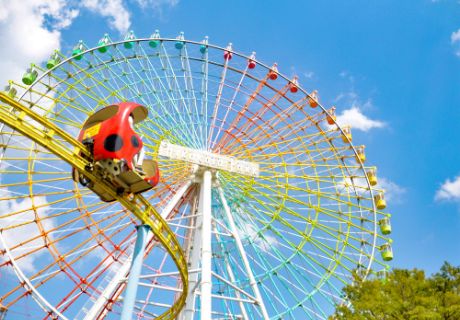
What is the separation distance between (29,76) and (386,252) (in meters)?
15.5

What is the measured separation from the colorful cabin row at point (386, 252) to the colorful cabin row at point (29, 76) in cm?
1523

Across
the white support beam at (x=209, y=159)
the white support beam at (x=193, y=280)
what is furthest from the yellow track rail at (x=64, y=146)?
the white support beam at (x=209, y=159)

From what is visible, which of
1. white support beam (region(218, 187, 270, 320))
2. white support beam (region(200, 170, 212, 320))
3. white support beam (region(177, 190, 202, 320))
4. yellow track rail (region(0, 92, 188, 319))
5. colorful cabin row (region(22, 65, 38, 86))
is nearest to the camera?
yellow track rail (region(0, 92, 188, 319))

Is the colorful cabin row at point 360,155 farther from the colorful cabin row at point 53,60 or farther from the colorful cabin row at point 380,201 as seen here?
the colorful cabin row at point 53,60

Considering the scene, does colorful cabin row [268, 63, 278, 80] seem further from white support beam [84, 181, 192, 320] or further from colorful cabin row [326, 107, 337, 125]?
white support beam [84, 181, 192, 320]

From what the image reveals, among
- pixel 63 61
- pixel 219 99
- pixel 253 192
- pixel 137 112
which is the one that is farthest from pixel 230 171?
pixel 63 61

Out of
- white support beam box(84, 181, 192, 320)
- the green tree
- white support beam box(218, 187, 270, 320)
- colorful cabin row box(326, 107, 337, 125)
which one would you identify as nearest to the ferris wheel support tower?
white support beam box(218, 187, 270, 320)

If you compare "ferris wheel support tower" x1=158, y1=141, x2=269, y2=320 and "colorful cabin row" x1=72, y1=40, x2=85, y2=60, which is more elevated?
"colorful cabin row" x1=72, y1=40, x2=85, y2=60

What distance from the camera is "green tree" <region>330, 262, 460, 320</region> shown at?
10604mm

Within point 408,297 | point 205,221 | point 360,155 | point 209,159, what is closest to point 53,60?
point 209,159

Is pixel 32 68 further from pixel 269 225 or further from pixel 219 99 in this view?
pixel 269 225

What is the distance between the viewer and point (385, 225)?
20.3m

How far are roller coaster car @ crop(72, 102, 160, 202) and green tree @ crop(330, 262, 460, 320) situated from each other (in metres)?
5.87

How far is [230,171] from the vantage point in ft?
57.9
